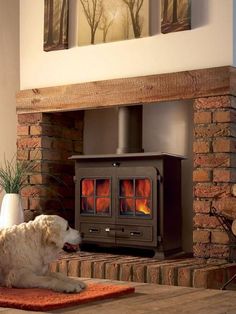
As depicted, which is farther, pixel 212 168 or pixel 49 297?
pixel 212 168

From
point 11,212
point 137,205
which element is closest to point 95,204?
point 137,205

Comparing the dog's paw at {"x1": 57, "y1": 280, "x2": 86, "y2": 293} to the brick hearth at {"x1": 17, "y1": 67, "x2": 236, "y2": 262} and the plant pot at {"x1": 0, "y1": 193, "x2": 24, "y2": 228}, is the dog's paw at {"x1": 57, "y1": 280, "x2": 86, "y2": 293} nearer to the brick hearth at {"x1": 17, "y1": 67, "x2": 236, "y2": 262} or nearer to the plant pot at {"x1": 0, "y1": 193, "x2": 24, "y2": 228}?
the brick hearth at {"x1": 17, "y1": 67, "x2": 236, "y2": 262}

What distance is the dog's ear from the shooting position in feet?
8.89

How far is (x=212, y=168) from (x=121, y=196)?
63cm

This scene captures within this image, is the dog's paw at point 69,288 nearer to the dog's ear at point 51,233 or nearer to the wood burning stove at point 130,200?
Result: the dog's ear at point 51,233

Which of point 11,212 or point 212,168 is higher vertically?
point 212,168

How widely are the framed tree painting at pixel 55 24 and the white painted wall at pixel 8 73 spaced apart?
19.4 inches

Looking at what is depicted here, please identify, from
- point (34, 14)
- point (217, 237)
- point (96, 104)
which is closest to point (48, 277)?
point (217, 237)

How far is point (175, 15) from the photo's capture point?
3998 mm

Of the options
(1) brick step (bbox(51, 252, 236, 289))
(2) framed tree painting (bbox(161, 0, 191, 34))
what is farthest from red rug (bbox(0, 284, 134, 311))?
(2) framed tree painting (bbox(161, 0, 191, 34))

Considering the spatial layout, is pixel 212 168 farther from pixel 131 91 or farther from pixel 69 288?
pixel 69 288

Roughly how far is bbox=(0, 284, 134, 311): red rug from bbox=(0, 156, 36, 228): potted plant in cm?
154

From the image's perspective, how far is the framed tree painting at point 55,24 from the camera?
4.46 metres

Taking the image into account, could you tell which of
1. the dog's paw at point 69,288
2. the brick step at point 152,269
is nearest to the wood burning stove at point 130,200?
the brick step at point 152,269
